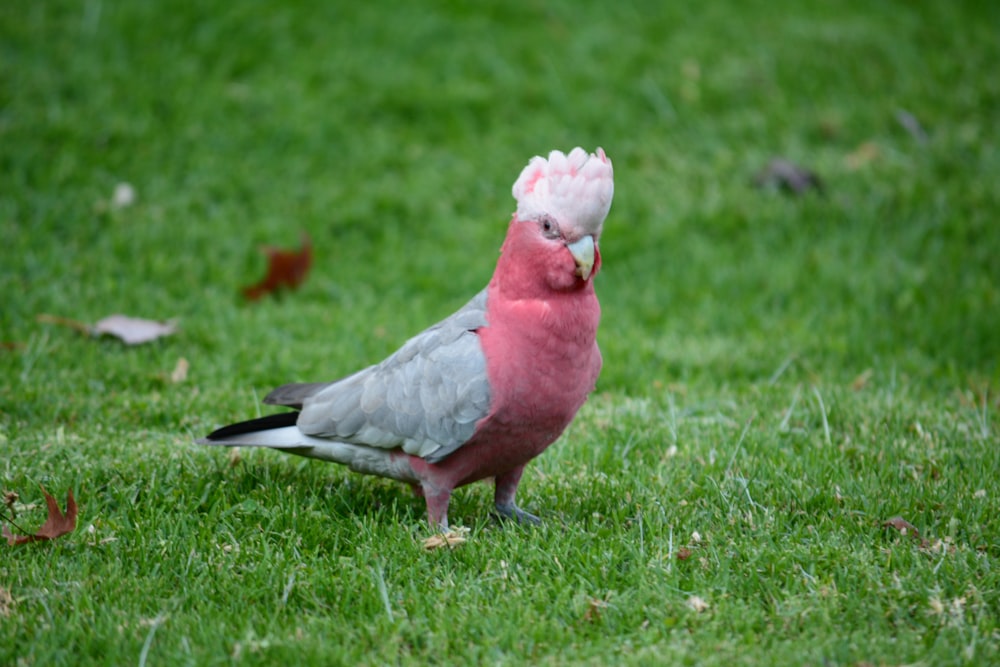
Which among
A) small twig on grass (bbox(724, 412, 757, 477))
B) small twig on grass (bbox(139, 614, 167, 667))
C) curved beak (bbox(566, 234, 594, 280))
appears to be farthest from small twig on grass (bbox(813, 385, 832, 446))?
small twig on grass (bbox(139, 614, 167, 667))

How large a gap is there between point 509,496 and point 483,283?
9.37 feet

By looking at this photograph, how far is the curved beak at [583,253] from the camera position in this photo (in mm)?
3293

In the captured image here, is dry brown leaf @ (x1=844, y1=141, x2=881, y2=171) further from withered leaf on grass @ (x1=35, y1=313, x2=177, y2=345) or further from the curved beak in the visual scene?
withered leaf on grass @ (x1=35, y1=313, x2=177, y2=345)

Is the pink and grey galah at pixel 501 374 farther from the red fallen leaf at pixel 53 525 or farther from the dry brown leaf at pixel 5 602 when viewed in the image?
the dry brown leaf at pixel 5 602

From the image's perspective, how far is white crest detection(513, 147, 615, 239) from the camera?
10.5 feet

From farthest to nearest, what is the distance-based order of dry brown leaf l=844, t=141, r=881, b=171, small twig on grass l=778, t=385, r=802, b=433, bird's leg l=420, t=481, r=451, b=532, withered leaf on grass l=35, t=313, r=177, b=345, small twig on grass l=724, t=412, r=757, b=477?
dry brown leaf l=844, t=141, r=881, b=171 < withered leaf on grass l=35, t=313, r=177, b=345 < small twig on grass l=778, t=385, r=802, b=433 < small twig on grass l=724, t=412, r=757, b=477 < bird's leg l=420, t=481, r=451, b=532

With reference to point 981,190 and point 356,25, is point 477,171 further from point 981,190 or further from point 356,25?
point 981,190

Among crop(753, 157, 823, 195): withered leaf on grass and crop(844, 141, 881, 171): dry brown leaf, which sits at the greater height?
crop(844, 141, 881, 171): dry brown leaf

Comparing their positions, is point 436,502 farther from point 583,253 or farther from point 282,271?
point 282,271

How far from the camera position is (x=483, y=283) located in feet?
21.3

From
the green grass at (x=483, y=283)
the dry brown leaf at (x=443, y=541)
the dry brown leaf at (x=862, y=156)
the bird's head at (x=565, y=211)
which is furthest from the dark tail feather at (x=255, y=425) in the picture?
the dry brown leaf at (x=862, y=156)

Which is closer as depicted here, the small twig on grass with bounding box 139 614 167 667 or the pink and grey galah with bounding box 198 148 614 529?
the small twig on grass with bounding box 139 614 167 667

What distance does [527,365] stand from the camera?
3.35 metres

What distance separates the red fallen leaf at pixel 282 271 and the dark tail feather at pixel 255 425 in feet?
→ 8.35
